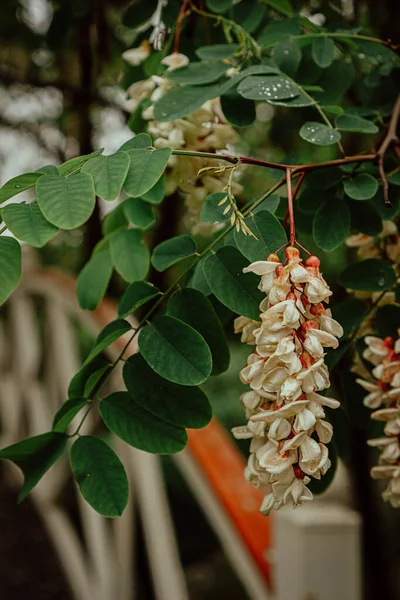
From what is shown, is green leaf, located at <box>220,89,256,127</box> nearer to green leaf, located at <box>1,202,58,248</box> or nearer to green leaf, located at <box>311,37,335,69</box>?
green leaf, located at <box>311,37,335,69</box>

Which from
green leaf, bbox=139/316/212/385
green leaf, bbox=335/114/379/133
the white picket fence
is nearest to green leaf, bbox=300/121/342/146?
green leaf, bbox=335/114/379/133

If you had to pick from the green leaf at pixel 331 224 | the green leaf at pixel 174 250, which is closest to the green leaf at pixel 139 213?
the green leaf at pixel 174 250

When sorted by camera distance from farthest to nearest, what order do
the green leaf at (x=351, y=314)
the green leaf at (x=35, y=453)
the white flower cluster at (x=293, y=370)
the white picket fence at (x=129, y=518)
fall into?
the white picket fence at (x=129, y=518) → the green leaf at (x=351, y=314) → the green leaf at (x=35, y=453) → the white flower cluster at (x=293, y=370)

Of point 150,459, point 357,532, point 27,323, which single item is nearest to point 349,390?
point 357,532

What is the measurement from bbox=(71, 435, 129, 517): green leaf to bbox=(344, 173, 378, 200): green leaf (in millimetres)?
434

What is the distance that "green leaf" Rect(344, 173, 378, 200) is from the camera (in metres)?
0.86

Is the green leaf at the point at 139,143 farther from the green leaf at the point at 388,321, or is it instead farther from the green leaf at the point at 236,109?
the green leaf at the point at 388,321

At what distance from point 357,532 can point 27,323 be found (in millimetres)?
2003

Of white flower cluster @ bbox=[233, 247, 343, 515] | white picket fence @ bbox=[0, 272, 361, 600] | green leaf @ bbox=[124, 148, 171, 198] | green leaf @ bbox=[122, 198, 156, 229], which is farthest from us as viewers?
white picket fence @ bbox=[0, 272, 361, 600]

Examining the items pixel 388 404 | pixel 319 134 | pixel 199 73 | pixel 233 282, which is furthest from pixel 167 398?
pixel 199 73

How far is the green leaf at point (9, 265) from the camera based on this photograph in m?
0.67

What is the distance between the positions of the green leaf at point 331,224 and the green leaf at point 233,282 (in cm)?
16

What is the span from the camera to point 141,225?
105 cm

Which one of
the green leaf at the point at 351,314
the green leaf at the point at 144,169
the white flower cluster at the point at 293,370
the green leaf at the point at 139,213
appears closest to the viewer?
the white flower cluster at the point at 293,370
